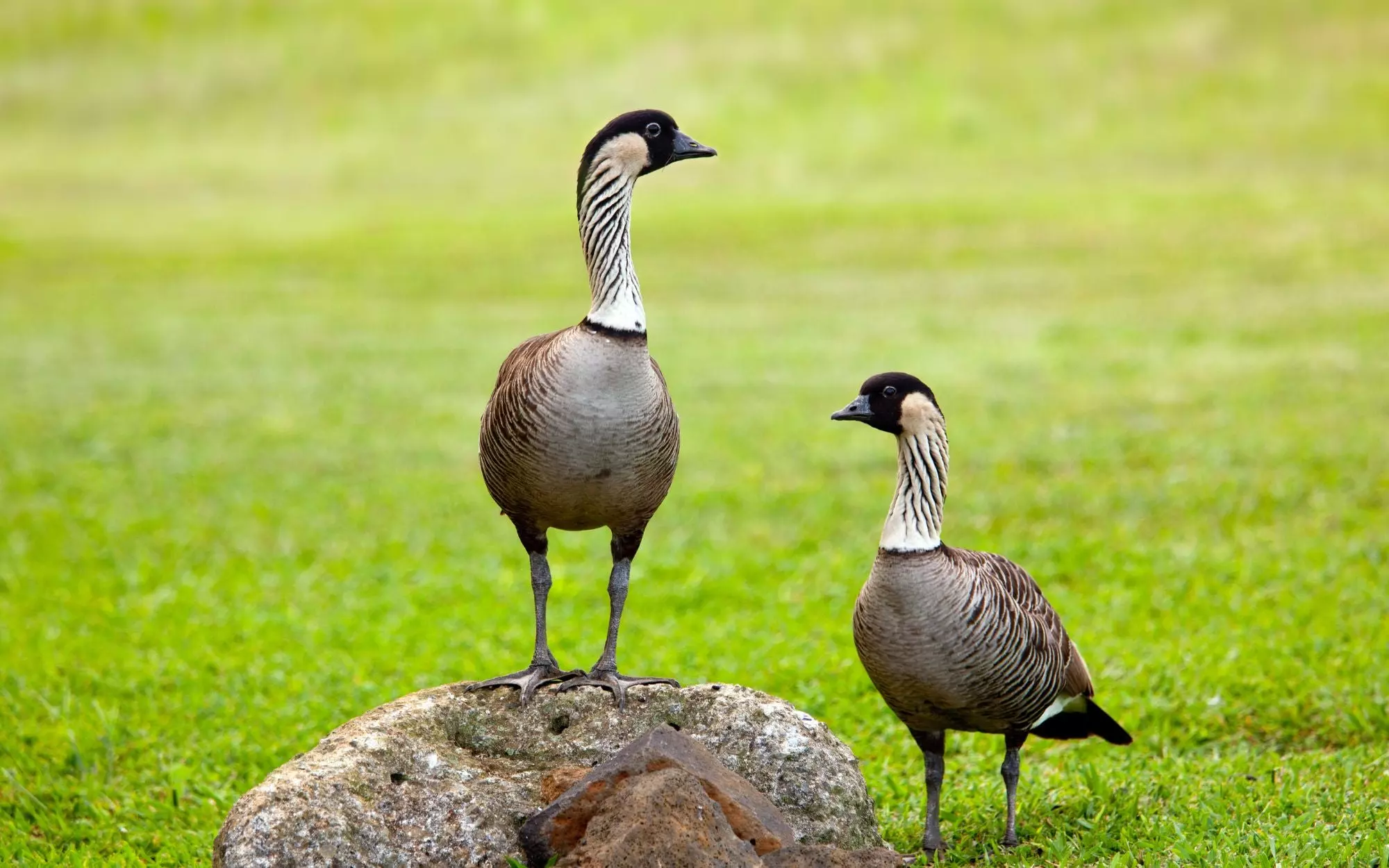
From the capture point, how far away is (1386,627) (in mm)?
8414

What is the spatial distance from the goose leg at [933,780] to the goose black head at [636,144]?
243 cm

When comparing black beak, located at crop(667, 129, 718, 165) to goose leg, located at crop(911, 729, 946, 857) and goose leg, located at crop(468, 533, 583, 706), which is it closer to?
goose leg, located at crop(468, 533, 583, 706)

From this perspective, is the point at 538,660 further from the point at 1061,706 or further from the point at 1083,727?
the point at 1083,727

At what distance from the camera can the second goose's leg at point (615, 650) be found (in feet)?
18.7

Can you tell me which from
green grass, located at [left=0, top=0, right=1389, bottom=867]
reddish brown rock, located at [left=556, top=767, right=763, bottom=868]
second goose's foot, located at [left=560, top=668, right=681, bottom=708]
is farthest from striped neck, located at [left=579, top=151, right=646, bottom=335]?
green grass, located at [left=0, top=0, right=1389, bottom=867]

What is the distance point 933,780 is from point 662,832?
1640 millimetres

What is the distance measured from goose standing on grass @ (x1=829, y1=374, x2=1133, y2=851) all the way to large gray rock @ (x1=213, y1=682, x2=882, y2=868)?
398 millimetres

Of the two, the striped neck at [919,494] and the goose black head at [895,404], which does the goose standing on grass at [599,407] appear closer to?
the goose black head at [895,404]

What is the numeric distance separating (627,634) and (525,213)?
77.5 feet

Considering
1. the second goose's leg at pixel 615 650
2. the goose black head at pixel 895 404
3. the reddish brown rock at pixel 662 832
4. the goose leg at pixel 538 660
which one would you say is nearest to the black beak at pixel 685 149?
the goose black head at pixel 895 404

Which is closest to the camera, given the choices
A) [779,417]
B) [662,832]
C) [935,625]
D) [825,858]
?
[662,832]

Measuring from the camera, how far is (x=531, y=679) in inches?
227

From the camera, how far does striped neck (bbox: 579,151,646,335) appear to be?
17.6 ft

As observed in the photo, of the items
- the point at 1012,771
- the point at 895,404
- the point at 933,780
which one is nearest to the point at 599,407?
the point at 895,404
